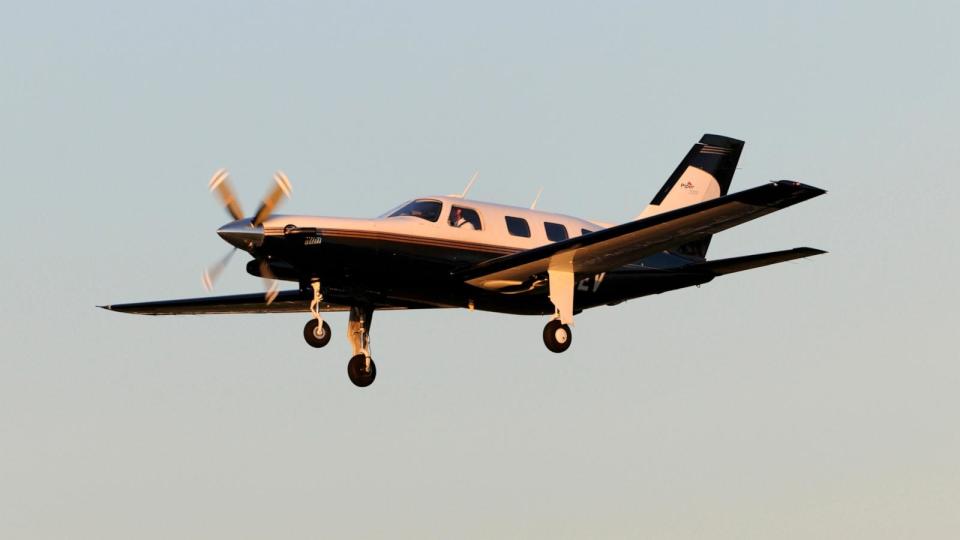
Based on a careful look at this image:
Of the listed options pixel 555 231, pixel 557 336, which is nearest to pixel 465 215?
pixel 555 231

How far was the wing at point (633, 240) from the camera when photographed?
1178 inches

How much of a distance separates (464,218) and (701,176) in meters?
8.16

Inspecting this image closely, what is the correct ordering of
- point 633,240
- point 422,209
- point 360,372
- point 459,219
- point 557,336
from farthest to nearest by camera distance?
point 360,372 < point 557,336 < point 459,219 < point 422,209 < point 633,240

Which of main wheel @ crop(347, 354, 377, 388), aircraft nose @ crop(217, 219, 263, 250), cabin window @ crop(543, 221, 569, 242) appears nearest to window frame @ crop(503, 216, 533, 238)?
cabin window @ crop(543, 221, 569, 242)

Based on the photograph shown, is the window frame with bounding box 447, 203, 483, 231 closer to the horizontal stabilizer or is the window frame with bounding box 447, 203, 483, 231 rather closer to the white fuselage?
the white fuselage

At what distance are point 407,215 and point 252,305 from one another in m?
6.78

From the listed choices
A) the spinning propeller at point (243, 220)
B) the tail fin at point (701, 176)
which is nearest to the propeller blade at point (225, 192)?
the spinning propeller at point (243, 220)

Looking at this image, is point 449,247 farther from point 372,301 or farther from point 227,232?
point 227,232

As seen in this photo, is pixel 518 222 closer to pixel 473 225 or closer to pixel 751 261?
pixel 473 225

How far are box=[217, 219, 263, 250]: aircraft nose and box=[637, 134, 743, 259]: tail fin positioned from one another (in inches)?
421

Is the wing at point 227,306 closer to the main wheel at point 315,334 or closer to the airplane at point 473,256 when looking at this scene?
the airplane at point 473,256

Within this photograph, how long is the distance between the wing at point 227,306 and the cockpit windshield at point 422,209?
13.8 ft

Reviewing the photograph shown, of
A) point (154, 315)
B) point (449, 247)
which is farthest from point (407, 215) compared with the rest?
point (154, 315)

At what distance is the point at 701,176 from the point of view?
38.8 m
